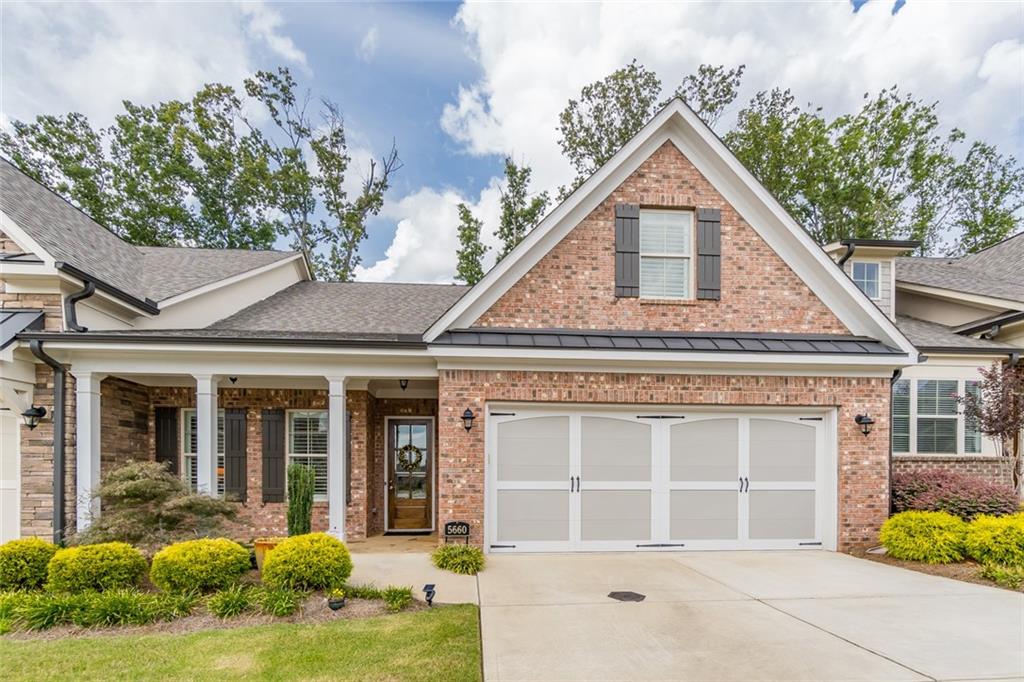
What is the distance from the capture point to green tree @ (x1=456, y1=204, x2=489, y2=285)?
23375 millimetres

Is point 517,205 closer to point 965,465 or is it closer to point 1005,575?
point 965,465

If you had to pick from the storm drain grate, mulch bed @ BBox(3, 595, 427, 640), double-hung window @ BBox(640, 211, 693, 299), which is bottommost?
the storm drain grate

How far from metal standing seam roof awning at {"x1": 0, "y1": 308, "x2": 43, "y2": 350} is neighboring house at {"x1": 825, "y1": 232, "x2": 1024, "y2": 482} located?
14907mm

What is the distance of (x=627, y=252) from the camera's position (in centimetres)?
861

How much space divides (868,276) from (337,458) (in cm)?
1193

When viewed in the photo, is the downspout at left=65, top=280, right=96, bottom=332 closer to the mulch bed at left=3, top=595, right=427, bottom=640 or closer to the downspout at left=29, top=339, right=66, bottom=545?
the downspout at left=29, top=339, right=66, bottom=545

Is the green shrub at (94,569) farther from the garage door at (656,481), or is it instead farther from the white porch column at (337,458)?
the garage door at (656,481)

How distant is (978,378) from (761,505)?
5814 mm

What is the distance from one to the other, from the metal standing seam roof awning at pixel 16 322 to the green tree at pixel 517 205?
17228 mm

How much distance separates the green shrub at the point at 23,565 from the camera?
6117mm

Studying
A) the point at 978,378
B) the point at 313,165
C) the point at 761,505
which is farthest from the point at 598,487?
the point at 313,165

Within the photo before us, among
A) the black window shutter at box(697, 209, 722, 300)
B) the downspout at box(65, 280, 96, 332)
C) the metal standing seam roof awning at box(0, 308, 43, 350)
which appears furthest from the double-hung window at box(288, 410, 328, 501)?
the black window shutter at box(697, 209, 722, 300)

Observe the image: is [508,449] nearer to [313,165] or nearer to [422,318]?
[422,318]

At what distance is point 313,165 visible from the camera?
79.3 ft
